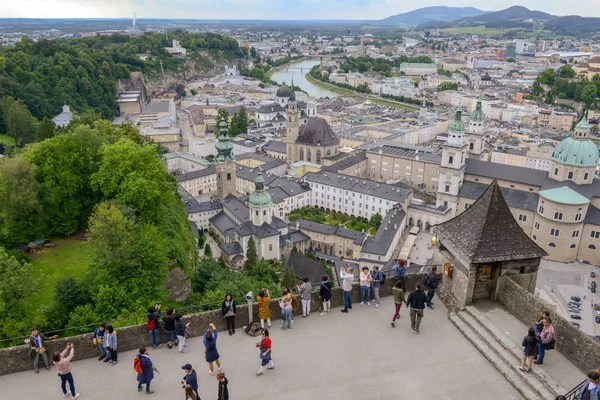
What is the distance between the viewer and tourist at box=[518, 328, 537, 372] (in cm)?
1133

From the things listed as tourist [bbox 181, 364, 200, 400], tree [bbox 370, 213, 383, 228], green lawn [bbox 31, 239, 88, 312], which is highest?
tourist [bbox 181, 364, 200, 400]

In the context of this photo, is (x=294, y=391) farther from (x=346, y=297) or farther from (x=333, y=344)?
(x=346, y=297)

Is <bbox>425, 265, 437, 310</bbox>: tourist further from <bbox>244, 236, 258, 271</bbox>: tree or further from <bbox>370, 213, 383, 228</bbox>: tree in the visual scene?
<bbox>370, 213, 383, 228</bbox>: tree

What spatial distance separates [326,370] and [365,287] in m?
3.60

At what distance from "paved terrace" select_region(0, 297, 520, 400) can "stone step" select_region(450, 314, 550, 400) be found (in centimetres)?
14

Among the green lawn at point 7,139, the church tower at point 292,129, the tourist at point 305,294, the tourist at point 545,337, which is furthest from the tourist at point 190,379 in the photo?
the church tower at point 292,129

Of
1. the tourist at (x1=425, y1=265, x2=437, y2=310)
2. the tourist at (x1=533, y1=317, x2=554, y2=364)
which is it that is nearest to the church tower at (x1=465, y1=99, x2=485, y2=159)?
the tourist at (x1=425, y1=265, x2=437, y2=310)

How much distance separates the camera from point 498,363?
12391 millimetres

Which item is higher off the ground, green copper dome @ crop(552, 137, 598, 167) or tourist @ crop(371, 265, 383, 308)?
tourist @ crop(371, 265, 383, 308)

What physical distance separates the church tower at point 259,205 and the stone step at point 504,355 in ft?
114

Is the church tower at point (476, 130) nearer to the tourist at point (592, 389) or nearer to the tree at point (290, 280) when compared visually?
the tree at point (290, 280)

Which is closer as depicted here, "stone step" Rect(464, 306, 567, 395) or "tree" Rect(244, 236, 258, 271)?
"stone step" Rect(464, 306, 567, 395)

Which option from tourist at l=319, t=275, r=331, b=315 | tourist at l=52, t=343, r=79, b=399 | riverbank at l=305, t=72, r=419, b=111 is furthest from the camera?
riverbank at l=305, t=72, r=419, b=111

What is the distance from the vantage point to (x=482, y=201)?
14789mm
